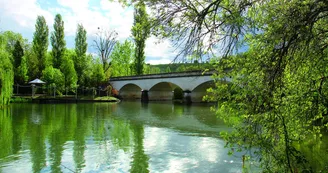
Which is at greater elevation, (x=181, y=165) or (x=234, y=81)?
(x=234, y=81)

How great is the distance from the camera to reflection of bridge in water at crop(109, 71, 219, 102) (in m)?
39.1

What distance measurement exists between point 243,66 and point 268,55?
43 centimetres

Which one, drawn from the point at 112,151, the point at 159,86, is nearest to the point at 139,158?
the point at 112,151

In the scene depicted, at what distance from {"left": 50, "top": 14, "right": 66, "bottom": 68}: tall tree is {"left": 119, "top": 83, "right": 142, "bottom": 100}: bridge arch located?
12554 mm

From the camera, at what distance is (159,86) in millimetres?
47031

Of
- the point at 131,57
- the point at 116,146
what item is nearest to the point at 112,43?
the point at 131,57

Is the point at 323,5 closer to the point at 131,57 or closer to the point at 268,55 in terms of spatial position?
the point at 268,55

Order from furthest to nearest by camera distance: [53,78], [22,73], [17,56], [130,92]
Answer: [130,92]
[22,73]
[17,56]
[53,78]

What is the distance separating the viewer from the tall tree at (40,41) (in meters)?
41.4

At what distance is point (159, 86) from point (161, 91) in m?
1.90

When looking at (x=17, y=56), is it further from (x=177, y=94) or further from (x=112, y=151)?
(x=112, y=151)

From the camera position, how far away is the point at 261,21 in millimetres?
3789

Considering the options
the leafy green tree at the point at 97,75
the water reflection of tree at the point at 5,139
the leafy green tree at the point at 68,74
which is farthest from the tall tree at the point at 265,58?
the leafy green tree at the point at 97,75

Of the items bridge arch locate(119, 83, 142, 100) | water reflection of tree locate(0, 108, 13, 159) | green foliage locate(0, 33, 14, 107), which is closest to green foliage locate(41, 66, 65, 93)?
green foliage locate(0, 33, 14, 107)
